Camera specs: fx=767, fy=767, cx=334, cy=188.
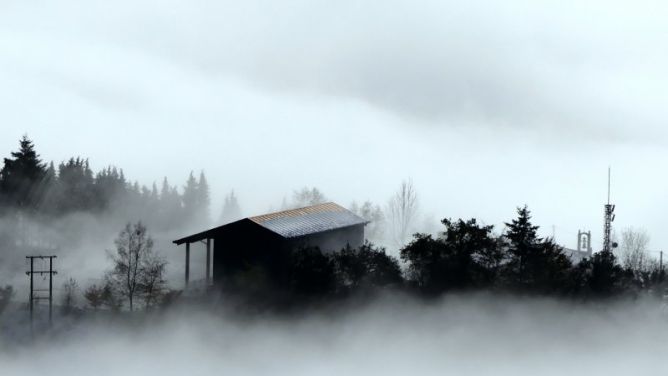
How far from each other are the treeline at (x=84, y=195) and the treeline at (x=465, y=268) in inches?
1904

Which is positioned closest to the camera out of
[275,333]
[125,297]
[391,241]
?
[275,333]

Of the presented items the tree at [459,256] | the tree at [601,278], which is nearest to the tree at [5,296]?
the tree at [459,256]

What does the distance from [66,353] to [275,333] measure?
58.3 ft

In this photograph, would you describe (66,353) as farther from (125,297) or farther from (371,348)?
(371,348)

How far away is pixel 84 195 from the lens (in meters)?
99.2

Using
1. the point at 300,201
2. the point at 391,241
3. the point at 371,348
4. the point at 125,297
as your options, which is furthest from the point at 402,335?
the point at 300,201

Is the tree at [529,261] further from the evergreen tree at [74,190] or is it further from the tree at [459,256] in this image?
the evergreen tree at [74,190]

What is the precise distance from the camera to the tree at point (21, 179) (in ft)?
295

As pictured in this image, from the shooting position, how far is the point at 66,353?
62.8m

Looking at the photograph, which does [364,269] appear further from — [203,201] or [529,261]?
[203,201]

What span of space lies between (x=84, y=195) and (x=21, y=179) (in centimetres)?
1025

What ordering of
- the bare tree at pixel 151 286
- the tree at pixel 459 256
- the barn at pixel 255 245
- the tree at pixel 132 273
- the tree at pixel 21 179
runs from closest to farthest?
the tree at pixel 459 256, the barn at pixel 255 245, the bare tree at pixel 151 286, the tree at pixel 132 273, the tree at pixel 21 179

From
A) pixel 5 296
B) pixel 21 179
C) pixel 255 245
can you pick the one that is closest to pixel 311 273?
pixel 255 245

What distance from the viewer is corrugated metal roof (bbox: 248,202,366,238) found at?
5781 cm
